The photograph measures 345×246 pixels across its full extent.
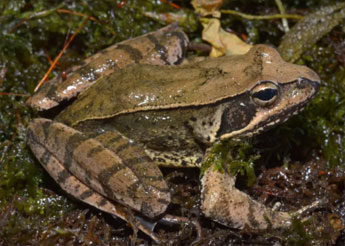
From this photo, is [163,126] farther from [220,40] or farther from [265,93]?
[220,40]

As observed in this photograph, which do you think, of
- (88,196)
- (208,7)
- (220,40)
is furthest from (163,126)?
(208,7)

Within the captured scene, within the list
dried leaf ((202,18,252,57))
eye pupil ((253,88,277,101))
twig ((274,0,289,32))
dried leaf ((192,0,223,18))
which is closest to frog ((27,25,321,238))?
eye pupil ((253,88,277,101))

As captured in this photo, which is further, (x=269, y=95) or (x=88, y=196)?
(x=88, y=196)

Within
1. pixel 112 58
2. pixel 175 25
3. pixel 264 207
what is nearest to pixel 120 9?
pixel 175 25

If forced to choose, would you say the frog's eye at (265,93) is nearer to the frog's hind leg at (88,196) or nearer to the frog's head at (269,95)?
the frog's head at (269,95)

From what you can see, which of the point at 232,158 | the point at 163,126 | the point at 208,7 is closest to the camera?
the point at 163,126

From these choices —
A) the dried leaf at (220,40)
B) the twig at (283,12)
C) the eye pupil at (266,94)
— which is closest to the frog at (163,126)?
the eye pupil at (266,94)
